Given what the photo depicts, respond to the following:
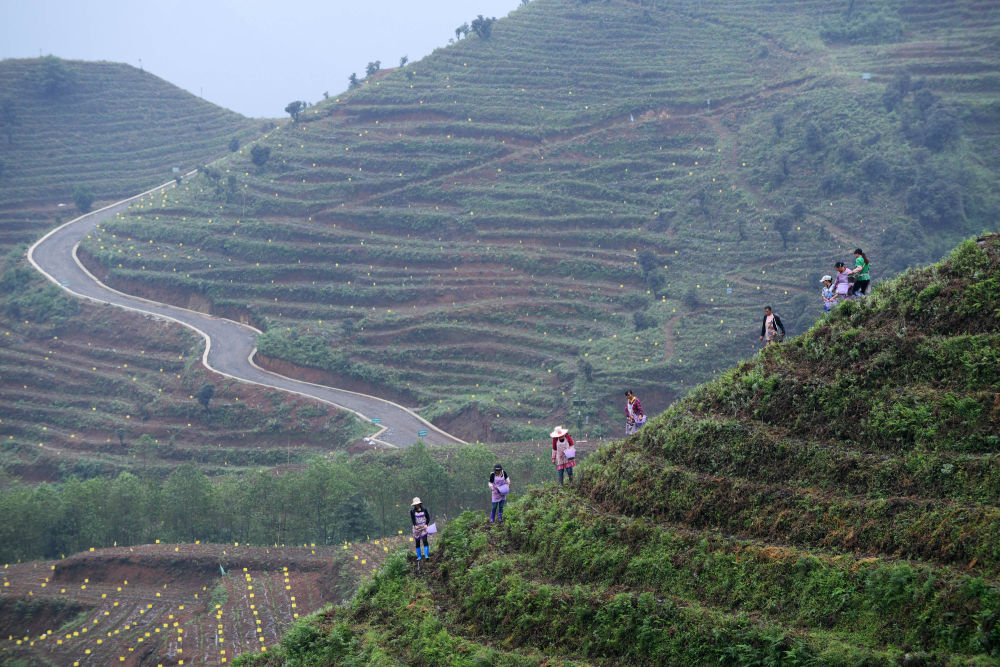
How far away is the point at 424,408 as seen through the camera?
7150 centimetres

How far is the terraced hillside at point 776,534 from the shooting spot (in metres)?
17.1

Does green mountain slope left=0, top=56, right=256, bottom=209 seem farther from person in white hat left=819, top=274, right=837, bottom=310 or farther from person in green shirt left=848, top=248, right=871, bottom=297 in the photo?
person in green shirt left=848, top=248, right=871, bottom=297

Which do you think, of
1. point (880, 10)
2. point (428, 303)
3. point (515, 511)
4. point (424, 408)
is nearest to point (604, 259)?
point (428, 303)

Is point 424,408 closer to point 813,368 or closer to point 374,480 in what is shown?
point 374,480

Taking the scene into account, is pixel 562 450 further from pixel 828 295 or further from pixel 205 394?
pixel 205 394

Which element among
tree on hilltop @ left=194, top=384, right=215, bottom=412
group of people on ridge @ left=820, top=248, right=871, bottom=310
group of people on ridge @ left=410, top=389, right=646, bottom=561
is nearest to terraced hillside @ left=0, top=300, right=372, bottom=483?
tree on hilltop @ left=194, top=384, right=215, bottom=412

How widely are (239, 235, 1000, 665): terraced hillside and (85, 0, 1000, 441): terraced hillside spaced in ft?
139

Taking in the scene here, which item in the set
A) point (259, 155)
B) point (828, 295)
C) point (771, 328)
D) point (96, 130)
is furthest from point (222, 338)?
point (828, 295)

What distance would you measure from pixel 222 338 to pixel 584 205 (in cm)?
3556

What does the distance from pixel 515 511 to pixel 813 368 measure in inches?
347

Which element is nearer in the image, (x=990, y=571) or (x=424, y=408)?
(x=990, y=571)

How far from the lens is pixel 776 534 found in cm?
1984

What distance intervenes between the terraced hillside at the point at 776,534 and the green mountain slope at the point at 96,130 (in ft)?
323

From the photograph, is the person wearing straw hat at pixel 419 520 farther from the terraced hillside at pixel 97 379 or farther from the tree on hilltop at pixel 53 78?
the tree on hilltop at pixel 53 78
